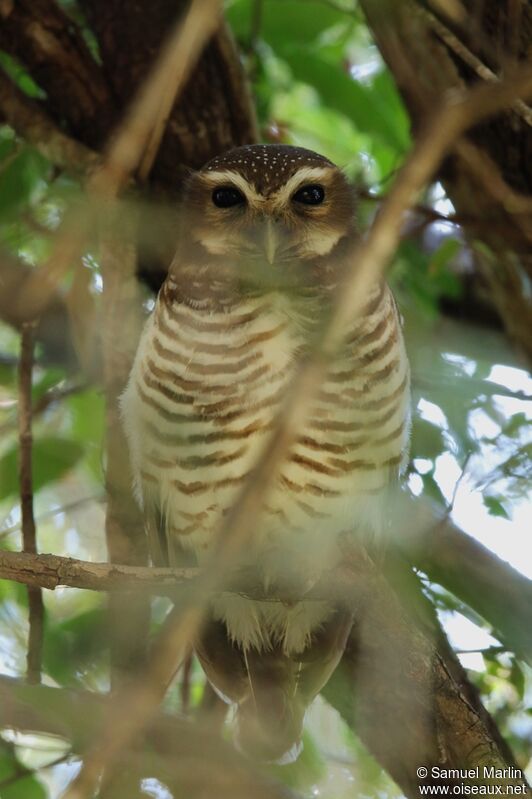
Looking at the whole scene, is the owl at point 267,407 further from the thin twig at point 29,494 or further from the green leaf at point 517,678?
the green leaf at point 517,678

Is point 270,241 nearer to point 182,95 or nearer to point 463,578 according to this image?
point 182,95

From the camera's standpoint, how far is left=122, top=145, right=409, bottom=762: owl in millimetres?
2168

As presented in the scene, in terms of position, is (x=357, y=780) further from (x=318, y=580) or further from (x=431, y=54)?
(x=431, y=54)

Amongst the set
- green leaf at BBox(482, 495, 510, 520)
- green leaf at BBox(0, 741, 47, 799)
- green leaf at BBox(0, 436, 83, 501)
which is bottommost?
green leaf at BBox(0, 741, 47, 799)

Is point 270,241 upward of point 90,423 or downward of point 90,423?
upward

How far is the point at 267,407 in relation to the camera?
2.14 m

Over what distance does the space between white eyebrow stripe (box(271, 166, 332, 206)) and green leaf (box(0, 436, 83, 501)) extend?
0.74m

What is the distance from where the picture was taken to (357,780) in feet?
7.87

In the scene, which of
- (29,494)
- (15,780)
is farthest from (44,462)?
(15,780)

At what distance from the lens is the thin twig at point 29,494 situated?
7.57 feet

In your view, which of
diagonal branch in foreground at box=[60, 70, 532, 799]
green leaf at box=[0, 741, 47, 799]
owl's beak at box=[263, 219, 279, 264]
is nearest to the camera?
diagonal branch in foreground at box=[60, 70, 532, 799]

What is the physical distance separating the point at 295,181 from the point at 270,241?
0.17 meters

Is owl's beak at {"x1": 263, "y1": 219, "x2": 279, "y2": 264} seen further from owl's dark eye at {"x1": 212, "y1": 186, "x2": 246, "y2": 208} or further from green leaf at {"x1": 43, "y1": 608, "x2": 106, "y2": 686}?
green leaf at {"x1": 43, "y1": 608, "x2": 106, "y2": 686}

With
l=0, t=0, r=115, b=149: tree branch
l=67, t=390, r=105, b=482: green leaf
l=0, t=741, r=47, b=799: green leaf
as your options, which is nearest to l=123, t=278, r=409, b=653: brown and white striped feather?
l=67, t=390, r=105, b=482: green leaf
